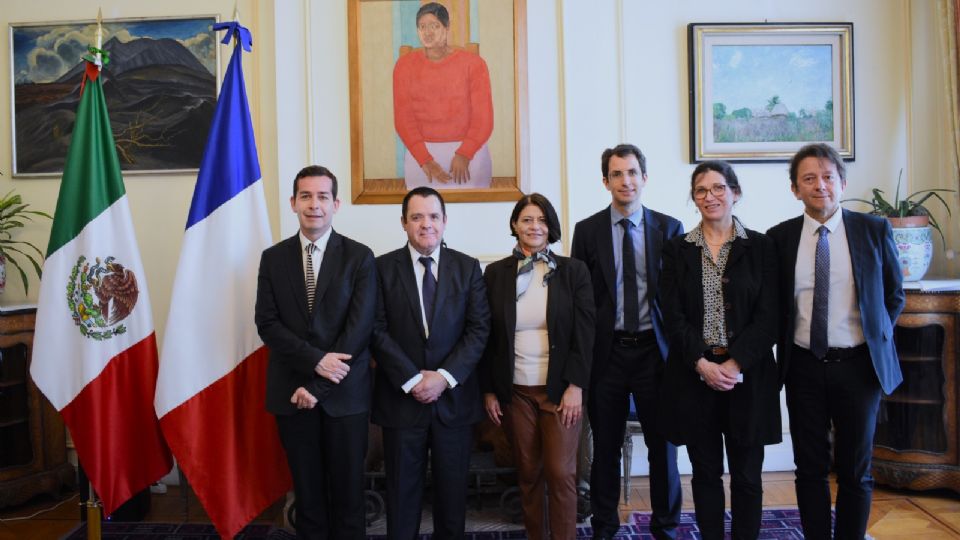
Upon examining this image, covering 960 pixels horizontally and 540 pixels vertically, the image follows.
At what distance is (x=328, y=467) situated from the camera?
221cm

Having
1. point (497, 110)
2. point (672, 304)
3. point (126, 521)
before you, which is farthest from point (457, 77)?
point (126, 521)

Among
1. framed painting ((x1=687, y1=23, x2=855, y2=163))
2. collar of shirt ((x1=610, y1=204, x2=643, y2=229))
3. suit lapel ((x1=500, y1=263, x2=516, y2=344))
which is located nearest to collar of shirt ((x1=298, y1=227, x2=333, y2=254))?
suit lapel ((x1=500, y1=263, x2=516, y2=344))

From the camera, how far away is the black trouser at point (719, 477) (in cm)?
204

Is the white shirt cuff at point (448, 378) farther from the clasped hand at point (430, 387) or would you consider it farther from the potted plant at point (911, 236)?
the potted plant at point (911, 236)

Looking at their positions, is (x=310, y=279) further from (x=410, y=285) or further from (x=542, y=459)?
(x=542, y=459)

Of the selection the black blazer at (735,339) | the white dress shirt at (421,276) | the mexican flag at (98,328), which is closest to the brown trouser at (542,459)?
the white dress shirt at (421,276)

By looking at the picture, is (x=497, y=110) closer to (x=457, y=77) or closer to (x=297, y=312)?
(x=457, y=77)

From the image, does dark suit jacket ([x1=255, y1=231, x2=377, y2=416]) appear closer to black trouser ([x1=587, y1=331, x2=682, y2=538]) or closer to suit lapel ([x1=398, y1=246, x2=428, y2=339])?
suit lapel ([x1=398, y1=246, x2=428, y2=339])

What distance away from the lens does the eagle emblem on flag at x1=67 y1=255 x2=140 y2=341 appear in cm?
242

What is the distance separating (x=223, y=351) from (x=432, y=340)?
38.1 inches

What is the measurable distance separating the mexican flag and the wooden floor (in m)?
0.64

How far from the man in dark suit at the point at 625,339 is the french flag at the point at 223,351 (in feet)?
4.65

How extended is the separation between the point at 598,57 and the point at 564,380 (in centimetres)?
204

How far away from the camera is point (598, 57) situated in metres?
3.31
